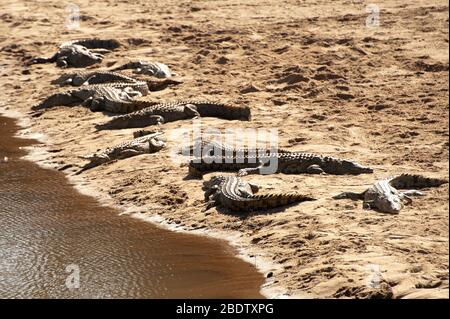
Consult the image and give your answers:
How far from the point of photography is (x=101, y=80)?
16.1 m

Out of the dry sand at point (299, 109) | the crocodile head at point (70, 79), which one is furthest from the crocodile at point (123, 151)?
the crocodile head at point (70, 79)

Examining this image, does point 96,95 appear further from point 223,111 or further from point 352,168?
point 352,168

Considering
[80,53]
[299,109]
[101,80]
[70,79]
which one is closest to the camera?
[299,109]

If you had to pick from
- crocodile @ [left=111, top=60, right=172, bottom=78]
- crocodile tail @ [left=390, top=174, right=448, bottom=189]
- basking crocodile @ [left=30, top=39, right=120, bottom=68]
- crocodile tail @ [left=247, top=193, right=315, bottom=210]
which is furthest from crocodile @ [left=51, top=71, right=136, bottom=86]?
crocodile tail @ [left=390, top=174, right=448, bottom=189]

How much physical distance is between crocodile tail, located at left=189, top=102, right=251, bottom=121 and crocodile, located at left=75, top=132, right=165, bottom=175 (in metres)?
1.40

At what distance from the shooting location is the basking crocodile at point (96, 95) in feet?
48.0

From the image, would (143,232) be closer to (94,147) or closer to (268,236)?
(268,236)

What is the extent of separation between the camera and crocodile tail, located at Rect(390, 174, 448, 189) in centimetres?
961

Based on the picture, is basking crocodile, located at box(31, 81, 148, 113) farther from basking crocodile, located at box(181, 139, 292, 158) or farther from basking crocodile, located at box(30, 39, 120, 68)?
basking crocodile, located at box(181, 139, 292, 158)

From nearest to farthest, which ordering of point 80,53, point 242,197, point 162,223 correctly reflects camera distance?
point 242,197 < point 162,223 < point 80,53

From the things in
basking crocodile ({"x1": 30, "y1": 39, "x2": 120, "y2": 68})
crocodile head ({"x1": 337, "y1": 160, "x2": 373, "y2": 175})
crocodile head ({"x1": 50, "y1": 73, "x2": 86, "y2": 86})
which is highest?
crocodile head ({"x1": 337, "y1": 160, "x2": 373, "y2": 175})

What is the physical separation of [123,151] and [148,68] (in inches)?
180

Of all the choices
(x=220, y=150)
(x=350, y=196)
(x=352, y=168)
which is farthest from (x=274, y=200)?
(x=220, y=150)
